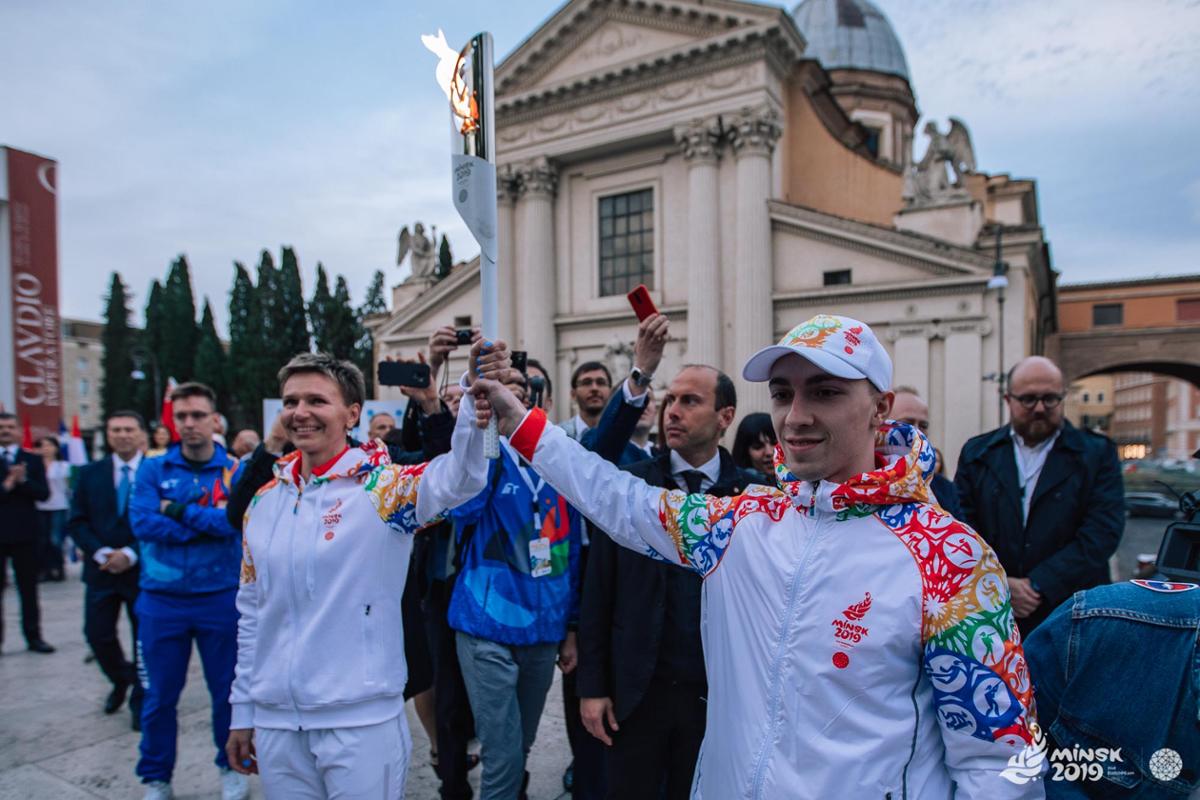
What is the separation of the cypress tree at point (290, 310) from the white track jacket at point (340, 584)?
40507mm

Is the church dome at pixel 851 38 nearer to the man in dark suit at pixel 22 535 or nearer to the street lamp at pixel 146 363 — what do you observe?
the man in dark suit at pixel 22 535

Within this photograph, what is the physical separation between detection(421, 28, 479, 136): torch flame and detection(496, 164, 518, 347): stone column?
22646 mm

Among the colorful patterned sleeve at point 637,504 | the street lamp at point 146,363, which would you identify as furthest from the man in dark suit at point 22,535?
the street lamp at point 146,363

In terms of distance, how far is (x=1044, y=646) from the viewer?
4.77 ft

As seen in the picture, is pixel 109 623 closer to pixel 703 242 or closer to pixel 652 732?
pixel 652 732

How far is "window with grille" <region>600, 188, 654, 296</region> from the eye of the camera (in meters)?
23.8

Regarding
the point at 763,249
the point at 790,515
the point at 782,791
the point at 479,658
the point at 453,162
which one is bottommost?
the point at 479,658

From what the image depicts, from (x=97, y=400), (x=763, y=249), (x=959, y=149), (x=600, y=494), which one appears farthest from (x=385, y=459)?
(x=97, y=400)

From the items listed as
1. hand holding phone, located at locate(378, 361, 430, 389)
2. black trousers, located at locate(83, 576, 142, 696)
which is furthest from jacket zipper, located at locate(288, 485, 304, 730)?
black trousers, located at locate(83, 576, 142, 696)

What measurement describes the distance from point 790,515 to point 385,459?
1639 millimetres

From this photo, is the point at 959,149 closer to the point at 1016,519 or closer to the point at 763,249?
the point at 763,249

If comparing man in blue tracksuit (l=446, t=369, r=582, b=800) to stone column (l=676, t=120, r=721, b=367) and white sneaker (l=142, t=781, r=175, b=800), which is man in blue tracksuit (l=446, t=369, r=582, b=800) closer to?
white sneaker (l=142, t=781, r=175, b=800)

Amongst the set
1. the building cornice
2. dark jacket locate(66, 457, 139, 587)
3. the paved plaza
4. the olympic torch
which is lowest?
the paved plaza

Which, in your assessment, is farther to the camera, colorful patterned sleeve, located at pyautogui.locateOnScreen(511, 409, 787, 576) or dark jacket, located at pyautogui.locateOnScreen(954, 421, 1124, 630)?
dark jacket, located at pyautogui.locateOnScreen(954, 421, 1124, 630)
